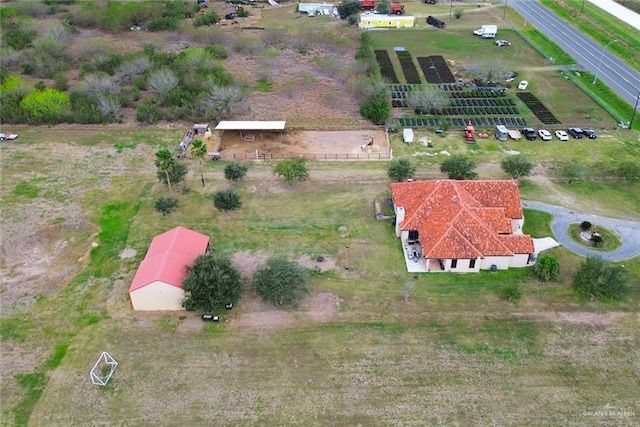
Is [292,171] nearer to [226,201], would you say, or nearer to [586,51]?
[226,201]

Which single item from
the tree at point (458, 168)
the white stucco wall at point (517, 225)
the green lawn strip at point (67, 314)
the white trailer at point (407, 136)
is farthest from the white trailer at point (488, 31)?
Answer: the green lawn strip at point (67, 314)

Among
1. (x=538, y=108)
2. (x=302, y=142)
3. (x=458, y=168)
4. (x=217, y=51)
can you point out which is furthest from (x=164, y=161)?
(x=538, y=108)

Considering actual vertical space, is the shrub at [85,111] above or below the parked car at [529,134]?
above

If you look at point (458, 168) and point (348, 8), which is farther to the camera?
point (348, 8)

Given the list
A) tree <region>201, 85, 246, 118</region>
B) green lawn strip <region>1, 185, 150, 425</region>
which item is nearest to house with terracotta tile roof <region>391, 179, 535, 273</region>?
green lawn strip <region>1, 185, 150, 425</region>

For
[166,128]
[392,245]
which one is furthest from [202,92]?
[392,245]

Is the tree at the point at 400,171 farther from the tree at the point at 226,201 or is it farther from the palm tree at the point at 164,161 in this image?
the palm tree at the point at 164,161

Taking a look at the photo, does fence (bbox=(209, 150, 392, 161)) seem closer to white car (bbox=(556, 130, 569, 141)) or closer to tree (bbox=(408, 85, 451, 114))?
tree (bbox=(408, 85, 451, 114))
